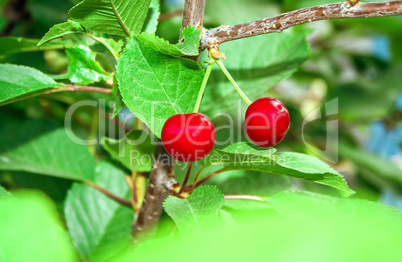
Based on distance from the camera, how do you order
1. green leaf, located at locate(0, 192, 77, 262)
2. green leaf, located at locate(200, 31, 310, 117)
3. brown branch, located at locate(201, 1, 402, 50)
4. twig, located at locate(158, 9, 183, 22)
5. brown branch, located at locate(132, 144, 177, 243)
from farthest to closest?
twig, located at locate(158, 9, 183, 22), green leaf, located at locate(200, 31, 310, 117), brown branch, located at locate(132, 144, 177, 243), brown branch, located at locate(201, 1, 402, 50), green leaf, located at locate(0, 192, 77, 262)

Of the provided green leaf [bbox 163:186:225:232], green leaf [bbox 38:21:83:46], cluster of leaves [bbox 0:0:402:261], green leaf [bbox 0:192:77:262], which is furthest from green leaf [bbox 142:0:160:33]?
green leaf [bbox 0:192:77:262]

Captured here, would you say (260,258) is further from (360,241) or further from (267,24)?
(267,24)

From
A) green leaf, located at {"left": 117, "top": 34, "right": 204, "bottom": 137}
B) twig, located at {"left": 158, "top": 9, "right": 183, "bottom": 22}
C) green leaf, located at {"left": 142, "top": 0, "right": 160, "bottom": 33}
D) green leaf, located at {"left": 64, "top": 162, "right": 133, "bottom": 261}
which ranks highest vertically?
twig, located at {"left": 158, "top": 9, "right": 183, "bottom": 22}

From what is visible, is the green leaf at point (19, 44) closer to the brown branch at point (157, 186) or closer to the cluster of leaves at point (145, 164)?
the cluster of leaves at point (145, 164)

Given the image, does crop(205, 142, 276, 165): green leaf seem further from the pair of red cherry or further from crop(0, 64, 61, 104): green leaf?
crop(0, 64, 61, 104): green leaf

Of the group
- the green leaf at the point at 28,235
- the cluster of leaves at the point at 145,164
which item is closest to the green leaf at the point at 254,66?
the cluster of leaves at the point at 145,164
